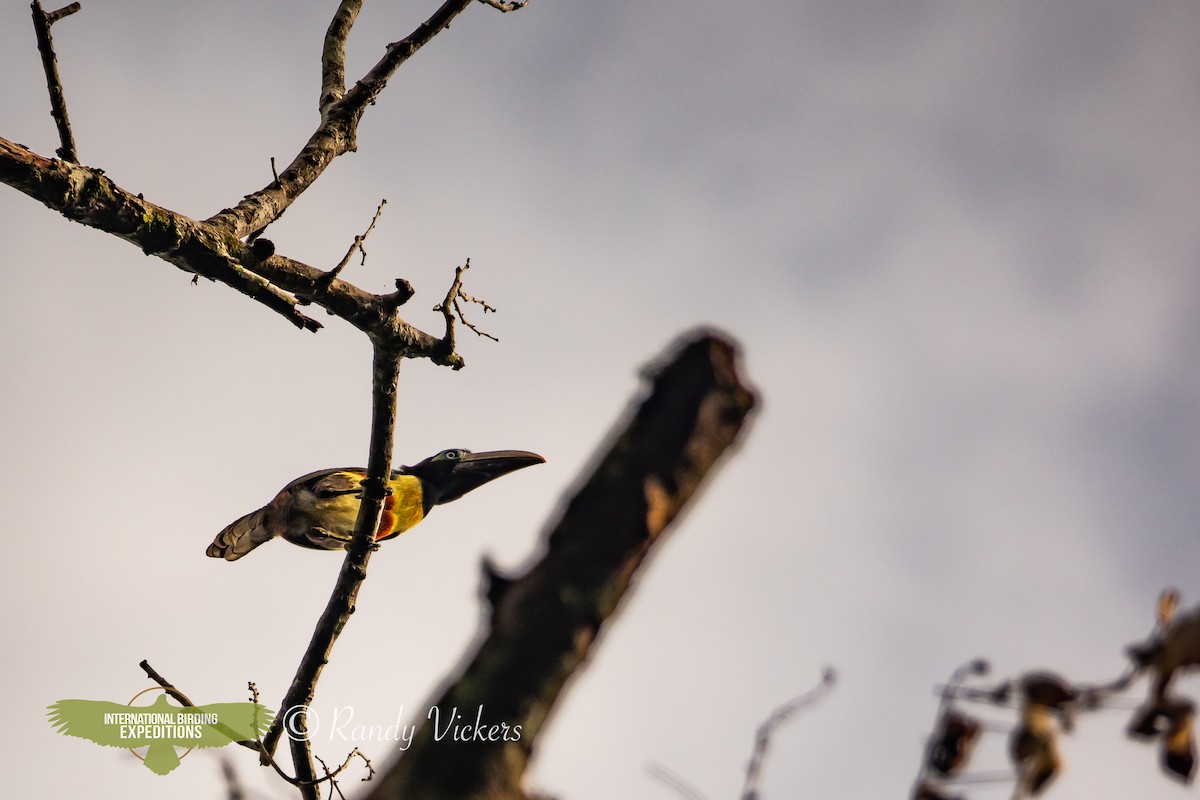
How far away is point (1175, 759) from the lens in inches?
72.5

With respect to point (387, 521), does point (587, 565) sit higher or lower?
lower

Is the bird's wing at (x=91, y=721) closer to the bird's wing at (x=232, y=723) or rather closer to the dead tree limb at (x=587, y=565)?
the bird's wing at (x=232, y=723)

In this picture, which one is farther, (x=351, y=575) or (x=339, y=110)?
(x=339, y=110)

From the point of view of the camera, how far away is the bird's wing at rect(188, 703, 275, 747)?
525cm

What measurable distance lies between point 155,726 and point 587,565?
4745 millimetres

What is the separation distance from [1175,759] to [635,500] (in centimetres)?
131

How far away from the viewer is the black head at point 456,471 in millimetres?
7859

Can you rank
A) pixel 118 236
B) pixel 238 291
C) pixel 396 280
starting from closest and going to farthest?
pixel 118 236, pixel 238 291, pixel 396 280

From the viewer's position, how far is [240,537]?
26.8ft

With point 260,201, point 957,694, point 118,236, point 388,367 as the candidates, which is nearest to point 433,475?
point 388,367

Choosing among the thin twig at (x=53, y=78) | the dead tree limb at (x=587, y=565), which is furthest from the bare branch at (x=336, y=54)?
the dead tree limb at (x=587, y=565)

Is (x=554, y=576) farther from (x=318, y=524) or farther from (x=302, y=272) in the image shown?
(x=318, y=524)

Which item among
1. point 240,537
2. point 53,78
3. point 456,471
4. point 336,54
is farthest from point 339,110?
point 240,537

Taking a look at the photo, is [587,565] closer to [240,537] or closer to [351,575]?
[351,575]
